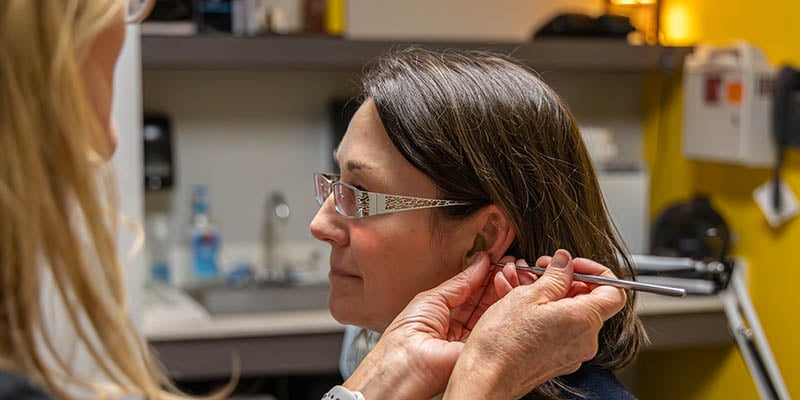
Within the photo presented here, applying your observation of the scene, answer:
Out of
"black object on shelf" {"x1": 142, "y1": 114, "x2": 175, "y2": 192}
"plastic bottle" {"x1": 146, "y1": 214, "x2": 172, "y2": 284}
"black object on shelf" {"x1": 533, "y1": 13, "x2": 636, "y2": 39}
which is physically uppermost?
"black object on shelf" {"x1": 533, "y1": 13, "x2": 636, "y2": 39}

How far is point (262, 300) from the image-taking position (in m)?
3.31

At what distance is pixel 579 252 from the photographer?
1.49 metres

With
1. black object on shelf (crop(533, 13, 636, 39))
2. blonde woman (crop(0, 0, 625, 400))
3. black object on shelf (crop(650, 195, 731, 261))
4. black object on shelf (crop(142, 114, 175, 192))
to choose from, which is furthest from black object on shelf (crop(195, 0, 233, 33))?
blonde woman (crop(0, 0, 625, 400))

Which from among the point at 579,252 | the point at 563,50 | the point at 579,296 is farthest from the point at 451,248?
the point at 563,50

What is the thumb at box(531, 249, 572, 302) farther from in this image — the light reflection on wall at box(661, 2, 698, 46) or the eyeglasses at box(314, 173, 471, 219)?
the light reflection on wall at box(661, 2, 698, 46)

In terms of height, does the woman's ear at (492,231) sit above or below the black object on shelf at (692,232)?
above

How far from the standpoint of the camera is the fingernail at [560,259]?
4.22ft

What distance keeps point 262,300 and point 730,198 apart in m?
1.63

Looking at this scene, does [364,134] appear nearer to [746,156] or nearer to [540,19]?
[746,156]

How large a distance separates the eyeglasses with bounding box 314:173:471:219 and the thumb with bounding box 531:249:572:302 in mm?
243

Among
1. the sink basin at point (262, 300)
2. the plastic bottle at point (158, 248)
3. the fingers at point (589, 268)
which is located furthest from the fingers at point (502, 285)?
the plastic bottle at point (158, 248)

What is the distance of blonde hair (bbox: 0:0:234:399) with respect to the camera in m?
0.84

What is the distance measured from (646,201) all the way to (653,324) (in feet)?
2.88

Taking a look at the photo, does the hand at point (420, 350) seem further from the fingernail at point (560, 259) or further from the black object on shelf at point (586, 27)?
the black object on shelf at point (586, 27)
